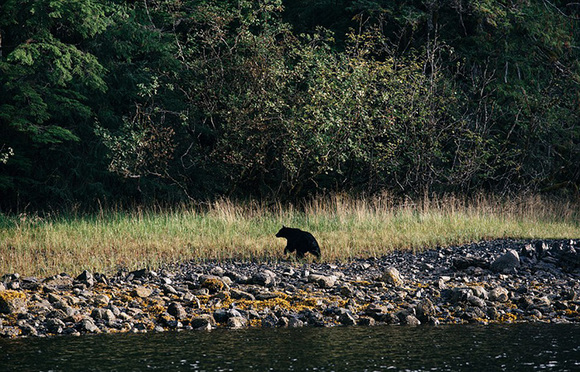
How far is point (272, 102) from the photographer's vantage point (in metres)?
17.7

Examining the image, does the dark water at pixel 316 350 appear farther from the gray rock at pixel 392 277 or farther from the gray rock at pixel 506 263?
the gray rock at pixel 506 263

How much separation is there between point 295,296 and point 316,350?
7.01 feet

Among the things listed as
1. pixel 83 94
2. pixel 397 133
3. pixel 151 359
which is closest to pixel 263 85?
pixel 397 133

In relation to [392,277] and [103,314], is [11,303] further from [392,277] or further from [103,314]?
[392,277]

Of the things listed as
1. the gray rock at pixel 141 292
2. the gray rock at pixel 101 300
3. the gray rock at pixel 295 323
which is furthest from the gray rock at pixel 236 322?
the gray rock at pixel 101 300

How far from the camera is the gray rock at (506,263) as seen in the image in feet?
35.0

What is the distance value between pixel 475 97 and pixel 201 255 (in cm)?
1170

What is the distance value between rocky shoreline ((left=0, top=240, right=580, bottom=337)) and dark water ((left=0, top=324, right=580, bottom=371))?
0.36 meters

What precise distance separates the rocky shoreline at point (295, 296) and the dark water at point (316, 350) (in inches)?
14.2

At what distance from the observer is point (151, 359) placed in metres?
6.49

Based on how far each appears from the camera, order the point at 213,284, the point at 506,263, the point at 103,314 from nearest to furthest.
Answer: the point at 103,314, the point at 213,284, the point at 506,263

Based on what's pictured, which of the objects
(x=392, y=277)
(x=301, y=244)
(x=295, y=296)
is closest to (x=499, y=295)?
(x=392, y=277)

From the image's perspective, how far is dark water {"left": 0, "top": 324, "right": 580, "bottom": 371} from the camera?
629 centimetres

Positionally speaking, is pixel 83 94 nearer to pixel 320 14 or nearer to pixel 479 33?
pixel 320 14
